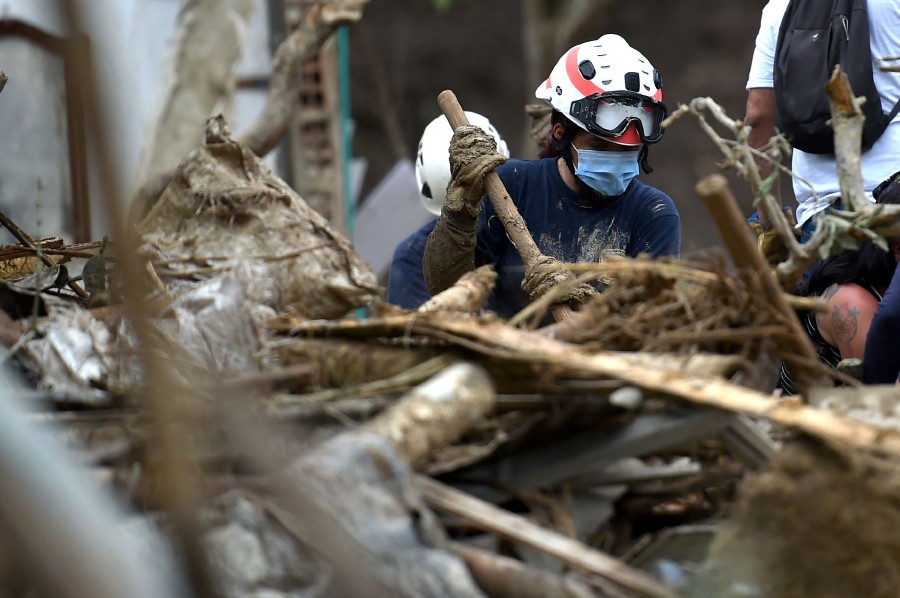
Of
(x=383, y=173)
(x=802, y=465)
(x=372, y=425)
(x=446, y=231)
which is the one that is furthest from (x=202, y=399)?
(x=383, y=173)

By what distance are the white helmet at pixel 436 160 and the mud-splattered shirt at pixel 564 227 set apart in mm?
916

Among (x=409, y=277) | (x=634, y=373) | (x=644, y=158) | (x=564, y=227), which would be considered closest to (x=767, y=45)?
(x=644, y=158)

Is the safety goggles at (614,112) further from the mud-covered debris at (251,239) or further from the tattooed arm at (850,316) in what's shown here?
the mud-covered debris at (251,239)

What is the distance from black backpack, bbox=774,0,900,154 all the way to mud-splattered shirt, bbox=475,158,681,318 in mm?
598

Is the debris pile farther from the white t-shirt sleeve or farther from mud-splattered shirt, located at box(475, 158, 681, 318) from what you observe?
the white t-shirt sleeve

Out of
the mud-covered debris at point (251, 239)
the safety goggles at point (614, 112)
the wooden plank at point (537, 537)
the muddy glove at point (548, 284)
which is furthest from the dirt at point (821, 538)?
the safety goggles at point (614, 112)

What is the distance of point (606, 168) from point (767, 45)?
967 millimetres

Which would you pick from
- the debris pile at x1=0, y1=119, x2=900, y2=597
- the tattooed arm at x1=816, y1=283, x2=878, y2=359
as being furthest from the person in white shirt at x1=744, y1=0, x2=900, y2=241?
the debris pile at x1=0, y1=119, x2=900, y2=597

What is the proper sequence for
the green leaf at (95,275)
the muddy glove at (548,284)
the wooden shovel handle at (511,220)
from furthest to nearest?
the wooden shovel handle at (511,220) < the muddy glove at (548,284) < the green leaf at (95,275)

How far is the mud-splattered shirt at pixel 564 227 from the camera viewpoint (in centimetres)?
463

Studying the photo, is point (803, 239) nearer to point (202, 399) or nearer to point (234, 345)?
point (234, 345)

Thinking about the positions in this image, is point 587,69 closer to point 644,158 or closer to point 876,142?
point 644,158

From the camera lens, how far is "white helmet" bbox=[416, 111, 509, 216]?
5660 mm

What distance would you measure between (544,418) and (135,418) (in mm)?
823
